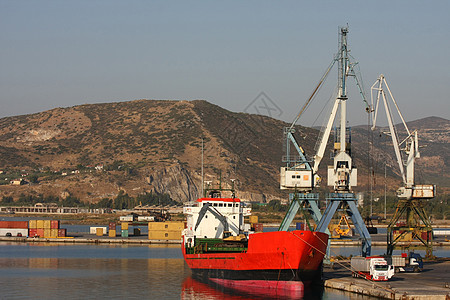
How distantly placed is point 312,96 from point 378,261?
2230 centimetres

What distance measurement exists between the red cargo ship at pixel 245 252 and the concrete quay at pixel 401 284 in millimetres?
3075

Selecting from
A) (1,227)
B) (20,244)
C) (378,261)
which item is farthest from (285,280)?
(1,227)

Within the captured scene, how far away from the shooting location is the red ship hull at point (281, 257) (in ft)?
176

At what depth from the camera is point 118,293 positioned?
192 feet

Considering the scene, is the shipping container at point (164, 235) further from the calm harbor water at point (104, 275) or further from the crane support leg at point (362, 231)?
the crane support leg at point (362, 231)

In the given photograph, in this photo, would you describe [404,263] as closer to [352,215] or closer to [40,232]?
[352,215]

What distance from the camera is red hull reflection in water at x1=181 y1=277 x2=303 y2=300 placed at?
54500mm

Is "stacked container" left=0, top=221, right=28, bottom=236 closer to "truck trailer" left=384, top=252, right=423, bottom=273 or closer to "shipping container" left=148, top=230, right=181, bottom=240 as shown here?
"shipping container" left=148, top=230, right=181, bottom=240

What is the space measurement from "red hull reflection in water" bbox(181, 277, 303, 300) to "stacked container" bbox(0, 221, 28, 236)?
7281cm

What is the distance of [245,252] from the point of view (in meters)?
58.8

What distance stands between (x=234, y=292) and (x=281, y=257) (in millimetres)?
6046

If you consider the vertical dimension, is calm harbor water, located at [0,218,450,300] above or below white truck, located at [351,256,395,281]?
below

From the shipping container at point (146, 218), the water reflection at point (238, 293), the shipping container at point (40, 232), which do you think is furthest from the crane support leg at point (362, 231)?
the shipping container at point (146, 218)

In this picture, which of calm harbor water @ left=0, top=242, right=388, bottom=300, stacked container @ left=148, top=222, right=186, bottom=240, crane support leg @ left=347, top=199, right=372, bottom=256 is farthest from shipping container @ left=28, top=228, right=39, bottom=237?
crane support leg @ left=347, top=199, right=372, bottom=256
